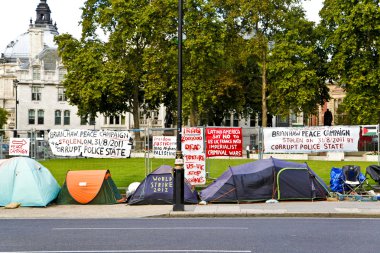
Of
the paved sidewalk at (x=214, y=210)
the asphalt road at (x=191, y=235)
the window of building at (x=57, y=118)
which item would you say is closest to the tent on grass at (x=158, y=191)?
the paved sidewalk at (x=214, y=210)

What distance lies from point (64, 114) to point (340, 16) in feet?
196

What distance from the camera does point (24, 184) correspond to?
22.1 m

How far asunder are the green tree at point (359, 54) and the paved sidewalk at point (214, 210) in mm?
35154

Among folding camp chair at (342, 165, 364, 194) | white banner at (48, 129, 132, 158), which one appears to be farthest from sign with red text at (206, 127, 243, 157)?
folding camp chair at (342, 165, 364, 194)

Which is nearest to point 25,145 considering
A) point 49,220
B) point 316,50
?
point 49,220

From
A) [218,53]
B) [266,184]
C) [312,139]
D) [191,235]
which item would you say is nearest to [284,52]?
[218,53]

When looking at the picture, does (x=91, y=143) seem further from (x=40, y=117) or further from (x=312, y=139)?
(x=40, y=117)

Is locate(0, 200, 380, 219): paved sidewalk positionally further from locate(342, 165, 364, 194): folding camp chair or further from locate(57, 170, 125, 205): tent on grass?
locate(342, 165, 364, 194): folding camp chair

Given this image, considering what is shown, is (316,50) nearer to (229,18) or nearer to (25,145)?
(229,18)

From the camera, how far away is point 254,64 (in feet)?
229

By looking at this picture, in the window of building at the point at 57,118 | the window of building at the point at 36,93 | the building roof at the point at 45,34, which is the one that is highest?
the building roof at the point at 45,34

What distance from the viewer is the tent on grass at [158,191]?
22062 mm

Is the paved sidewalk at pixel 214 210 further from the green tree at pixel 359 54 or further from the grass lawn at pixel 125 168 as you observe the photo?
the green tree at pixel 359 54

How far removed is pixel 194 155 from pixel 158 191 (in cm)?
256
